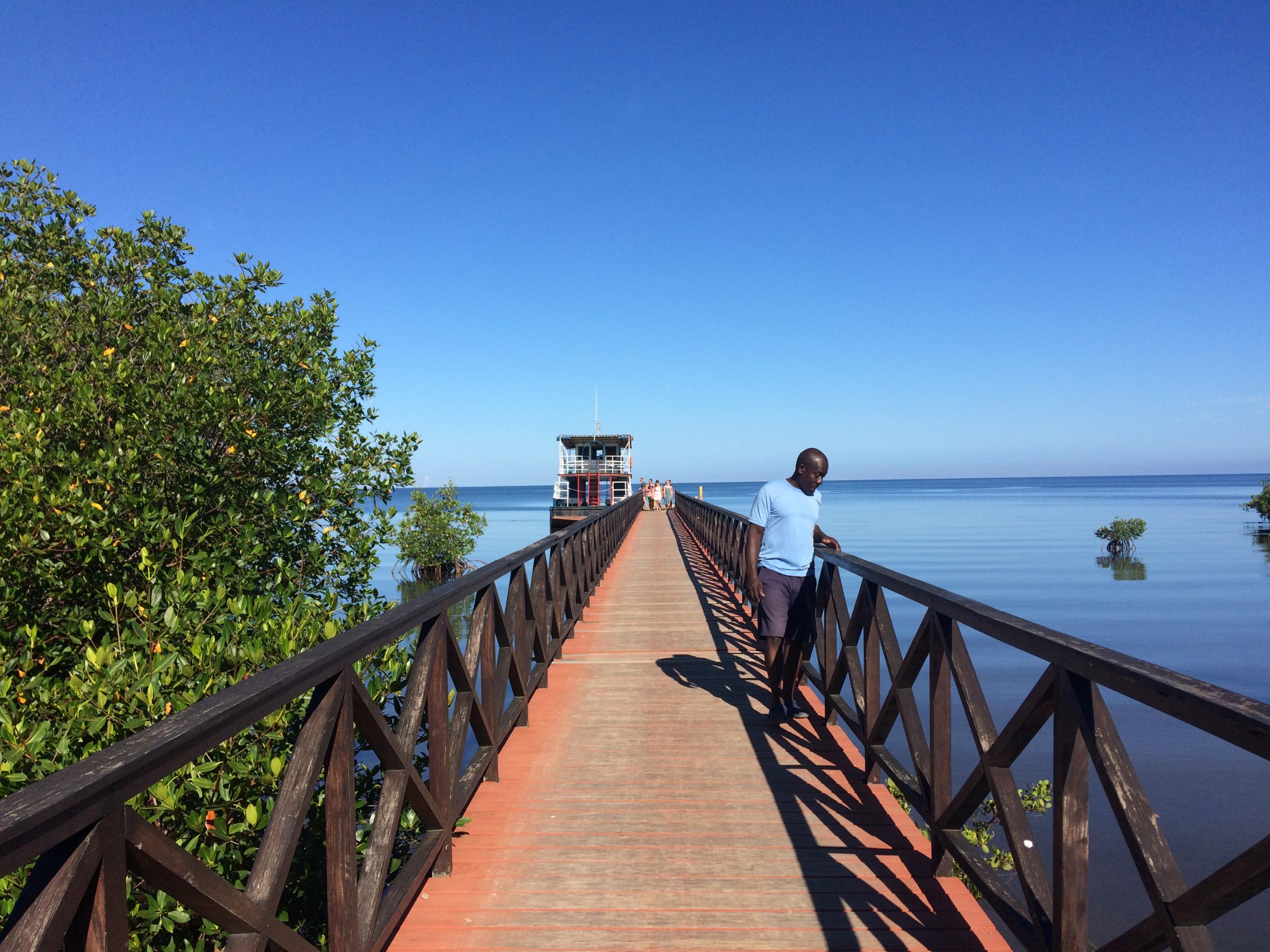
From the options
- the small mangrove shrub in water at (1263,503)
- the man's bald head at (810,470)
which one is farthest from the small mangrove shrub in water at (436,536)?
the small mangrove shrub in water at (1263,503)

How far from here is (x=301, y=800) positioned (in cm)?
187

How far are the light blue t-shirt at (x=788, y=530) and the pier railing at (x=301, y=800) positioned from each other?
1645 mm

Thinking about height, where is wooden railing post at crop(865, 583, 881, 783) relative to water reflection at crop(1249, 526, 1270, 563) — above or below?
above

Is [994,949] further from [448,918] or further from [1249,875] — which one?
[448,918]

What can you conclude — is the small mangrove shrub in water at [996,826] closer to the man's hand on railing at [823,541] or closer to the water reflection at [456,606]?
the man's hand on railing at [823,541]

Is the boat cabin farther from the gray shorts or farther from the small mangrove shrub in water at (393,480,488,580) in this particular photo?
the gray shorts

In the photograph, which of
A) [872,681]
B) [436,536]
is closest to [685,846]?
[872,681]

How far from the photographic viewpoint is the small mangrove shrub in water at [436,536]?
29312mm

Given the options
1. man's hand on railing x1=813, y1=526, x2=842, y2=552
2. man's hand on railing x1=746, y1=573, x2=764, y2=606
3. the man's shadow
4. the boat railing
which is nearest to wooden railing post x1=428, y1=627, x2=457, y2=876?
the man's shadow

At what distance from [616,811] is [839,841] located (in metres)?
1.06

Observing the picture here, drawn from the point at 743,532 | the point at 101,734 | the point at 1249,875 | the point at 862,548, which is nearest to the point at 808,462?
the point at 1249,875

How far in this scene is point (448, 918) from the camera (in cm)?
283

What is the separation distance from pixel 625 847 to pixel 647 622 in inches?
233

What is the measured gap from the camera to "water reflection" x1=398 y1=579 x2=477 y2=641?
68.4ft
